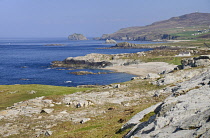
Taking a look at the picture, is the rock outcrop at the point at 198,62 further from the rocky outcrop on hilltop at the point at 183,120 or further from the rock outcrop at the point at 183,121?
the rock outcrop at the point at 183,121

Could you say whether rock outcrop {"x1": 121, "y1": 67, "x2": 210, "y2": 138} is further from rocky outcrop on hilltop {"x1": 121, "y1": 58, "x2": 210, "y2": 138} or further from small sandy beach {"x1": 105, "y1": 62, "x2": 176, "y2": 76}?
small sandy beach {"x1": 105, "y1": 62, "x2": 176, "y2": 76}

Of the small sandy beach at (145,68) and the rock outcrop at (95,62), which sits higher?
the rock outcrop at (95,62)

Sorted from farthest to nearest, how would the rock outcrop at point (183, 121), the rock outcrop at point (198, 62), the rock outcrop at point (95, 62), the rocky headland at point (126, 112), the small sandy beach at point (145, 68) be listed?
the rock outcrop at point (95, 62)
the small sandy beach at point (145, 68)
the rock outcrop at point (198, 62)
the rocky headland at point (126, 112)
the rock outcrop at point (183, 121)

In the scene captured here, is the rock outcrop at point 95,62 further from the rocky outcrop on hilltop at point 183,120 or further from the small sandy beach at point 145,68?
the rocky outcrop on hilltop at point 183,120

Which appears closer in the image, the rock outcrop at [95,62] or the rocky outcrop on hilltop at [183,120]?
the rocky outcrop on hilltop at [183,120]

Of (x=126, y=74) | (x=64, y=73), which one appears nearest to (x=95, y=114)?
(x=126, y=74)

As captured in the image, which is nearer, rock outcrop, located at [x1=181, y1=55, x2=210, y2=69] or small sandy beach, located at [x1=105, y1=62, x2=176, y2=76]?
rock outcrop, located at [x1=181, y1=55, x2=210, y2=69]

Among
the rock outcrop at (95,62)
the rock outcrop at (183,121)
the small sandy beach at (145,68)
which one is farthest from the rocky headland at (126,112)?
the rock outcrop at (95,62)

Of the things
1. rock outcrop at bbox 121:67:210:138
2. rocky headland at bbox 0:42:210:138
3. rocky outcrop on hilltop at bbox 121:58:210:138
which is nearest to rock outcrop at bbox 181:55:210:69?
rocky headland at bbox 0:42:210:138

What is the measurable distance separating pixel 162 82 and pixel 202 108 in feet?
120

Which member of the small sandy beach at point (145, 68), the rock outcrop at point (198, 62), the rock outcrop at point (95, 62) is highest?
the rock outcrop at point (198, 62)

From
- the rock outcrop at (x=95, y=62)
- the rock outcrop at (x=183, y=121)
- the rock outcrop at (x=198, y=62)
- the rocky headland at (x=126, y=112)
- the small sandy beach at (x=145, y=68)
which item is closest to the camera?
the rock outcrop at (x=183, y=121)

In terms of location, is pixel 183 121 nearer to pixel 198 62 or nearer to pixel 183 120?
pixel 183 120

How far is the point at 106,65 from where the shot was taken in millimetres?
141500
